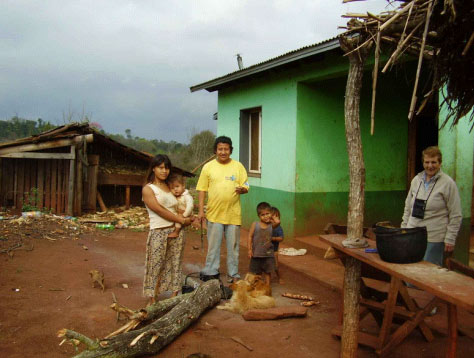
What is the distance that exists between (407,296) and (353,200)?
0.99m

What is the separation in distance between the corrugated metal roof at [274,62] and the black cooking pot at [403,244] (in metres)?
3.93

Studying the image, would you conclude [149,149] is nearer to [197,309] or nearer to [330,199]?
[330,199]

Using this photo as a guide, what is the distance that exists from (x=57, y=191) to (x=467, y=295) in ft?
36.1

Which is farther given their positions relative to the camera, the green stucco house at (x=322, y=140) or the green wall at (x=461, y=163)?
the green stucco house at (x=322, y=140)

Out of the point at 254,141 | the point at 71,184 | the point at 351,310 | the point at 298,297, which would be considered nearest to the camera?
the point at 351,310

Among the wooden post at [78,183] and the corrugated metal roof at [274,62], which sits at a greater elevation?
the corrugated metal roof at [274,62]

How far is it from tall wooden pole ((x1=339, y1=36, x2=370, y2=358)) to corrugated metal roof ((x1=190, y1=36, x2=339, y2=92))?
3070 millimetres

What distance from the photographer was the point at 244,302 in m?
4.46

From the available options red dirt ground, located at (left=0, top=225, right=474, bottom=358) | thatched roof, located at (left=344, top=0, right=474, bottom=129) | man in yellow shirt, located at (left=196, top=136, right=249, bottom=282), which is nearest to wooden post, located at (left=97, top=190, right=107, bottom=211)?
red dirt ground, located at (left=0, top=225, right=474, bottom=358)

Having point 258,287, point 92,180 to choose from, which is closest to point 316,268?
point 258,287

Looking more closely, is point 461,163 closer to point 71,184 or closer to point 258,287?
point 258,287

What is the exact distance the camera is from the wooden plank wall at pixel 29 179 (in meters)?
11.3

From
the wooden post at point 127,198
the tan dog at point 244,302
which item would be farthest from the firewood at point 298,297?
the wooden post at point 127,198

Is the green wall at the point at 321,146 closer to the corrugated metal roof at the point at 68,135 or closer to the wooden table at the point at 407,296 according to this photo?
the wooden table at the point at 407,296
